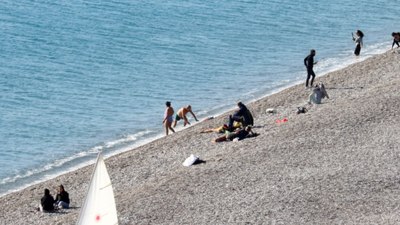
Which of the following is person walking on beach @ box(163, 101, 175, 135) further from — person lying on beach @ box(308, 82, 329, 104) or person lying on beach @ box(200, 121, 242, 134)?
person lying on beach @ box(308, 82, 329, 104)

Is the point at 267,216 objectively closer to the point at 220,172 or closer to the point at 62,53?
the point at 220,172

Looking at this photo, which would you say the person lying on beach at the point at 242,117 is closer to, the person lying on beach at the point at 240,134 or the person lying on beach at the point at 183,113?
the person lying on beach at the point at 240,134

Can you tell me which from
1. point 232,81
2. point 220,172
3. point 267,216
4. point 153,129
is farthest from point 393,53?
point 267,216

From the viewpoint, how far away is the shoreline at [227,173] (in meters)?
23.8

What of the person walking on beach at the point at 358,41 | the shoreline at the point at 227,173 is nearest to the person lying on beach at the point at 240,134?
the shoreline at the point at 227,173

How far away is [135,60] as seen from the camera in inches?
2019

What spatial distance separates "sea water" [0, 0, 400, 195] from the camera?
3812 cm

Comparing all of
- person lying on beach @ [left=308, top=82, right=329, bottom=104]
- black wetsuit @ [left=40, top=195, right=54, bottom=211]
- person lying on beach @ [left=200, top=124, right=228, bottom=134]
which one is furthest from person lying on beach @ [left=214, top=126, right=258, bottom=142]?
black wetsuit @ [left=40, top=195, right=54, bottom=211]

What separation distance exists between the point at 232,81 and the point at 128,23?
15.5 meters

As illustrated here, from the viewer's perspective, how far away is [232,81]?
46000mm

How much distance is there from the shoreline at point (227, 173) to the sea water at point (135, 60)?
3.61 m

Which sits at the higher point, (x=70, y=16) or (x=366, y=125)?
(x=70, y=16)

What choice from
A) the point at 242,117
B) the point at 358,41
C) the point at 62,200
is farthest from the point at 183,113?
the point at 358,41

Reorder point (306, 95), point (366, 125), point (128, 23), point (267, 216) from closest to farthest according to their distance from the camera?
point (267, 216), point (366, 125), point (306, 95), point (128, 23)
